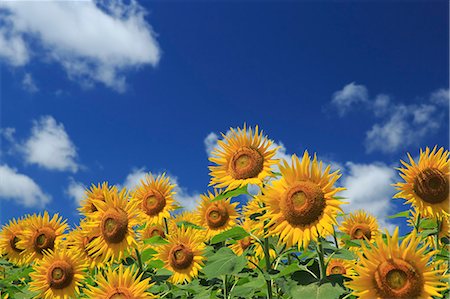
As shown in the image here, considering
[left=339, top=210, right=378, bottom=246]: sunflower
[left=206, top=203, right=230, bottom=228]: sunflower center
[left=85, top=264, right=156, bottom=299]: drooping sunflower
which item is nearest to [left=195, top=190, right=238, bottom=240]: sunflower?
[left=206, top=203, right=230, bottom=228]: sunflower center

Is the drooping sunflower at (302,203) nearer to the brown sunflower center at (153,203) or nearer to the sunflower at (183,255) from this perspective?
the sunflower at (183,255)

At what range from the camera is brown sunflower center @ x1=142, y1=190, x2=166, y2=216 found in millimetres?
8633

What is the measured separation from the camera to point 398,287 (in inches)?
158

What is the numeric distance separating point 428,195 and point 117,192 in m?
3.85

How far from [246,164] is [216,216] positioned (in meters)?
3.22

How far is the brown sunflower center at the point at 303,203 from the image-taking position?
4727mm

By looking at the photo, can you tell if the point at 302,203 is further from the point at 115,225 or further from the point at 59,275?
the point at 59,275

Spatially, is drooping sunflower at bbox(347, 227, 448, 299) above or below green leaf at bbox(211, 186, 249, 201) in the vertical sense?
below

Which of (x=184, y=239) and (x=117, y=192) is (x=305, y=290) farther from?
(x=184, y=239)

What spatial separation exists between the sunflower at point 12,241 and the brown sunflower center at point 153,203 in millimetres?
2533

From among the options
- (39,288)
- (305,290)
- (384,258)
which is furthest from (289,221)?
(39,288)

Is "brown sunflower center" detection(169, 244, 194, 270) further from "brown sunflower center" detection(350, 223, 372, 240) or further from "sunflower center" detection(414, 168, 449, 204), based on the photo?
"sunflower center" detection(414, 168, 449, 204)

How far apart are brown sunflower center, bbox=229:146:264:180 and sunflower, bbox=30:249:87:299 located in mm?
2773

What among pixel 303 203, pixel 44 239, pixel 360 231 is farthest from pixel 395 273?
pixel 44 239
